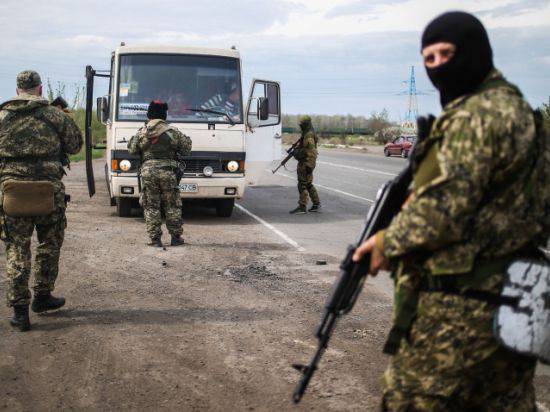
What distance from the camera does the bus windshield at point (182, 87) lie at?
11633 mm

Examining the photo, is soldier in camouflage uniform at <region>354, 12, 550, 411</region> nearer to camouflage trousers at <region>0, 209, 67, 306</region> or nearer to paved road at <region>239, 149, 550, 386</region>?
paved road at <region>239, 149, 550, 386</region>

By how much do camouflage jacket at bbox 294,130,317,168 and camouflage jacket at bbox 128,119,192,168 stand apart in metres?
4.51

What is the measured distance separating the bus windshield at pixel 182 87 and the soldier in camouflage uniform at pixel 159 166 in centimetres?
208

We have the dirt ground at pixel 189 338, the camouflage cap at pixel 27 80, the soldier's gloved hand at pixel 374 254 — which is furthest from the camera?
the camouflage cap at pixel 27 80

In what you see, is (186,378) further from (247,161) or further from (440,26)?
(247,161)

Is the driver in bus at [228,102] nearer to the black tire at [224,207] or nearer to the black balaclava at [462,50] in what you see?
the black tire at [224,207]

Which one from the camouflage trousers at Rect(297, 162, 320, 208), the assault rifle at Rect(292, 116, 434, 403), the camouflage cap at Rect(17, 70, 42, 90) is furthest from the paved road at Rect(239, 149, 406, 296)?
the assault rifle at Rect(292, 116, 434, 403)

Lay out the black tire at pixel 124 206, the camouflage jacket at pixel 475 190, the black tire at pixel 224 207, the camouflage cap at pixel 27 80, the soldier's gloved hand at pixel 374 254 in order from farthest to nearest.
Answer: the black tire at pixel 224 207 < the black tire at pixel 124 206 < the camouflage cap at pixel 27 80 < the soldier's gloved hand at pixel 374 254 < the camouflage jacket at pixel 475 190

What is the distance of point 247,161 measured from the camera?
12023 millimetres

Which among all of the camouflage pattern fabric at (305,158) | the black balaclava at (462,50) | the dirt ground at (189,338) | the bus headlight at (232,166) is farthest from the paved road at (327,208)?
the black balaclava at (462,50)

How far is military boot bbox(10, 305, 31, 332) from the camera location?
18.5 ft

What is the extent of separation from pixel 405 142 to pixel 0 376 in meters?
36.6

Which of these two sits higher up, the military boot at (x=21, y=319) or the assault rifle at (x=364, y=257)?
the assault rifle at (x=364, y=257)

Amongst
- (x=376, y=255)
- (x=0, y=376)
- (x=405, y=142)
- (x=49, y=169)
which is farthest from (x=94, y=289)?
(x=405, y=142)
